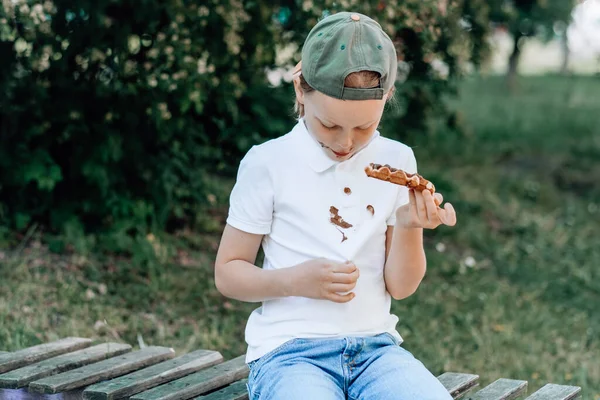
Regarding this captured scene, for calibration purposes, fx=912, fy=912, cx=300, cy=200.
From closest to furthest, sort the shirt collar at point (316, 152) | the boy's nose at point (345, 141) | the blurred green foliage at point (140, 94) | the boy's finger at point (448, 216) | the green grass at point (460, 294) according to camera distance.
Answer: the boy's finger at point (448, 216) < the boy's nose at point (345, 141) < the shirt collar at point (316, 152) < the green grass at point (460, 294) < the blurred green foliage at point (140, 94)

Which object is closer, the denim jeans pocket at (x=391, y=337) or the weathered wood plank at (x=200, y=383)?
the denim jeans pocket at (x=391, y=337)

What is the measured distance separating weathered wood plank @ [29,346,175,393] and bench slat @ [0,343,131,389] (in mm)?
55

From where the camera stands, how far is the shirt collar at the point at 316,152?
2.34 meters

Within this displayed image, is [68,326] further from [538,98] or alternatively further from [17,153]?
[538,98]

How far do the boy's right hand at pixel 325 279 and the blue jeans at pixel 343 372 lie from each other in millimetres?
140

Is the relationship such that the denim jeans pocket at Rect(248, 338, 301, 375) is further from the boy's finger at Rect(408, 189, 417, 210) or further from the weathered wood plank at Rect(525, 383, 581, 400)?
the weathered wood plank at Rect(525, 383, 581, 400)

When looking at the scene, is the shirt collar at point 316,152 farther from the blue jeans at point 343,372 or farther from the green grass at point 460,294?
the green grass at point 460,294

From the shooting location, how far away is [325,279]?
7.14 feet

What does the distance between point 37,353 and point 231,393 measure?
28.0 inches

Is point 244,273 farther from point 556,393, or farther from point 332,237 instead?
point 556,393

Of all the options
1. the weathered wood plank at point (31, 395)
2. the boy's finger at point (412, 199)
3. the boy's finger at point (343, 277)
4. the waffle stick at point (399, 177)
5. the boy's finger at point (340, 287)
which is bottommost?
the weathered wood plank at point (31, 395)

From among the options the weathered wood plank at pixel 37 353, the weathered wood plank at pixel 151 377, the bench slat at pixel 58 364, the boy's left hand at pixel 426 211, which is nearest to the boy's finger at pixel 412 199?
the boy's left hand at pixel 426 211

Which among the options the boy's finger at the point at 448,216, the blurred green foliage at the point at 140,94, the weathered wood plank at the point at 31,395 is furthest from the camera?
the blurred green foliage at the point at 140,94

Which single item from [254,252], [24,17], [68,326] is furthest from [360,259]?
[24,17]
